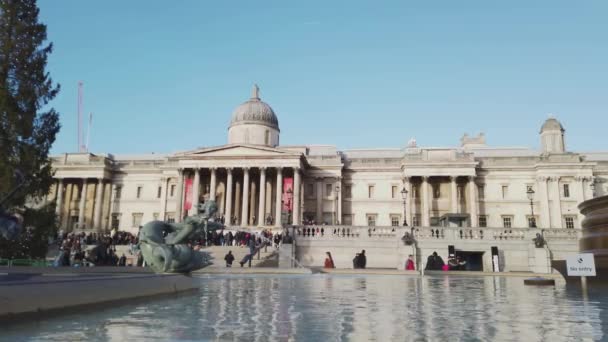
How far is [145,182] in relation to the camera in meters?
59.1

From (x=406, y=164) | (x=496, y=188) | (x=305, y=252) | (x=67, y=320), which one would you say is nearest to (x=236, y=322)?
(x=67, y=320)

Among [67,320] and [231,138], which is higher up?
[231,138]

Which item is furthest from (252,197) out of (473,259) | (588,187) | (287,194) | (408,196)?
(588,187)

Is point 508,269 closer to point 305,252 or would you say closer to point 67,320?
point 305,252

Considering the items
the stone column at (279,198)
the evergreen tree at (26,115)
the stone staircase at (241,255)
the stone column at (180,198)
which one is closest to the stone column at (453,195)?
the stone column at (279,198)

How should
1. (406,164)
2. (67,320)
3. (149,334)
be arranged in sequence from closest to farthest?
(149,334) < (67,320) < (406,164)

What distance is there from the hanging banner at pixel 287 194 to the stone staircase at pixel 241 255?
1303 centimetres

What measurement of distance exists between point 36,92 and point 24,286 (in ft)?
73.0

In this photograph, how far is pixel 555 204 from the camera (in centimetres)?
5138

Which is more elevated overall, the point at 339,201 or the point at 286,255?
the point at 339,201

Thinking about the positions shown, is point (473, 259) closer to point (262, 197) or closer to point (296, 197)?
point (296, 197)

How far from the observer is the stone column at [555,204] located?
50.8 m

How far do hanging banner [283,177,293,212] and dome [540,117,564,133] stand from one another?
1270 inches

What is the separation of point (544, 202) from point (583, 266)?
1871 inches
